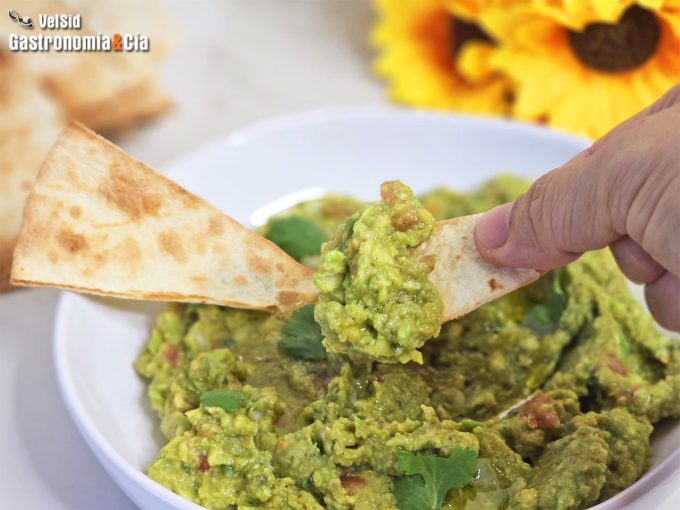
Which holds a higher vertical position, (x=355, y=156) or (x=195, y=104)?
(x=195, y=104)

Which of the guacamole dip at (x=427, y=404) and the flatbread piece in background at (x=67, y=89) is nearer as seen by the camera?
the guacamole dip at (x=427, y=404)

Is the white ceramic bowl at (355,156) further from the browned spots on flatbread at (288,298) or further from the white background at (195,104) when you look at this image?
the browned spots on flatbread at (288,298)

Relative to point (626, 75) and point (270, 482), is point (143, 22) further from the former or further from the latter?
point (270, 482)

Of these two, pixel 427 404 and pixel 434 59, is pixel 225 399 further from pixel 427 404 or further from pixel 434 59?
pixel 434 59

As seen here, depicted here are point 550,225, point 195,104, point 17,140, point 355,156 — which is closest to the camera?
point 550,225

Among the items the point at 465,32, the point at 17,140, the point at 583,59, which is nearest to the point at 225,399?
the point at 17,140

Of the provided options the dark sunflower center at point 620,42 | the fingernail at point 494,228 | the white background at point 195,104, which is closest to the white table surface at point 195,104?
the white background at point 195,104

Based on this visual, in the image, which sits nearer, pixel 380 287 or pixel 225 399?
pixel 380 287
